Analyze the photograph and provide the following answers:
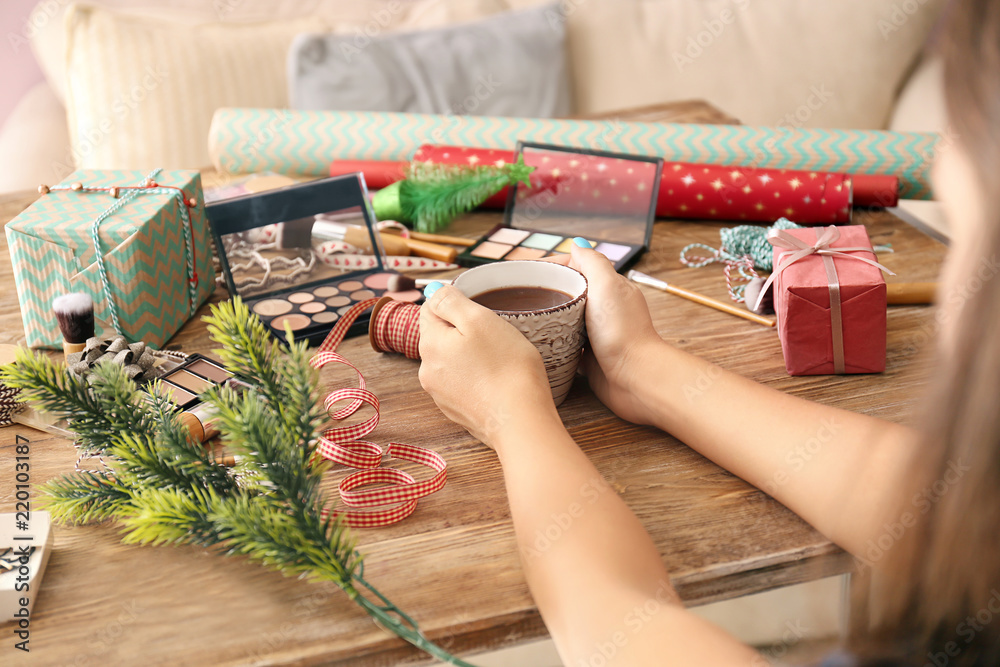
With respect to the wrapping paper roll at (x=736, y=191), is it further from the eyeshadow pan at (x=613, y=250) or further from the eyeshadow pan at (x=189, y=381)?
the eyeshadow pan at (x=189, y=381)

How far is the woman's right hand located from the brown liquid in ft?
0.13

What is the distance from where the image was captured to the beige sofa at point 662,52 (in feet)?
6.87

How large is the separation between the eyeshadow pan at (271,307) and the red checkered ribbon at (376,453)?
3.8 inches

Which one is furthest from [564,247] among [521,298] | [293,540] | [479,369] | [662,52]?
[662,52]

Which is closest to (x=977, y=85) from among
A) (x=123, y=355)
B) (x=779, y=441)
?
(x=779, y=441)

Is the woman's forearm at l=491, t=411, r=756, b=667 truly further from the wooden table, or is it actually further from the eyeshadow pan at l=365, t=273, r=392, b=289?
the eyeshadow pan at l=365, t=273, r=392, b=289

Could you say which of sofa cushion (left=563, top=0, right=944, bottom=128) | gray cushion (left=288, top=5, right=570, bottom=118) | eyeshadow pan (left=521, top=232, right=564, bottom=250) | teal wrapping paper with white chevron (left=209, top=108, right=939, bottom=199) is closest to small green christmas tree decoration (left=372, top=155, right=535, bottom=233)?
eyeshadow pan (left=521, top=232, right=564, bottom=250)

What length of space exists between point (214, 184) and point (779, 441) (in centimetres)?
106

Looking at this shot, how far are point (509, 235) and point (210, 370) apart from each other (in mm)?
484

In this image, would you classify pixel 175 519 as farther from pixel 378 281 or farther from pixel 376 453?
pixel 378 281

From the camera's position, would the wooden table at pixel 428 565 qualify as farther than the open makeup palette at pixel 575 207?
No

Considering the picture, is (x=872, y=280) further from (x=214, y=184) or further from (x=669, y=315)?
(x=214, y=184)

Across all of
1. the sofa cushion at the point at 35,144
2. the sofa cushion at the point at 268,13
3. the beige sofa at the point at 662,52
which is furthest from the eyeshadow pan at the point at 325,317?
the sofa cushion at the point at 268,13

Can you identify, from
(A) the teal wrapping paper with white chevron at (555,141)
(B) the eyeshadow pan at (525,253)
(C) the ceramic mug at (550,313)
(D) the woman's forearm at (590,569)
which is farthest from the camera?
(A) the teal wrapping paper with white chevron at (555,141)
